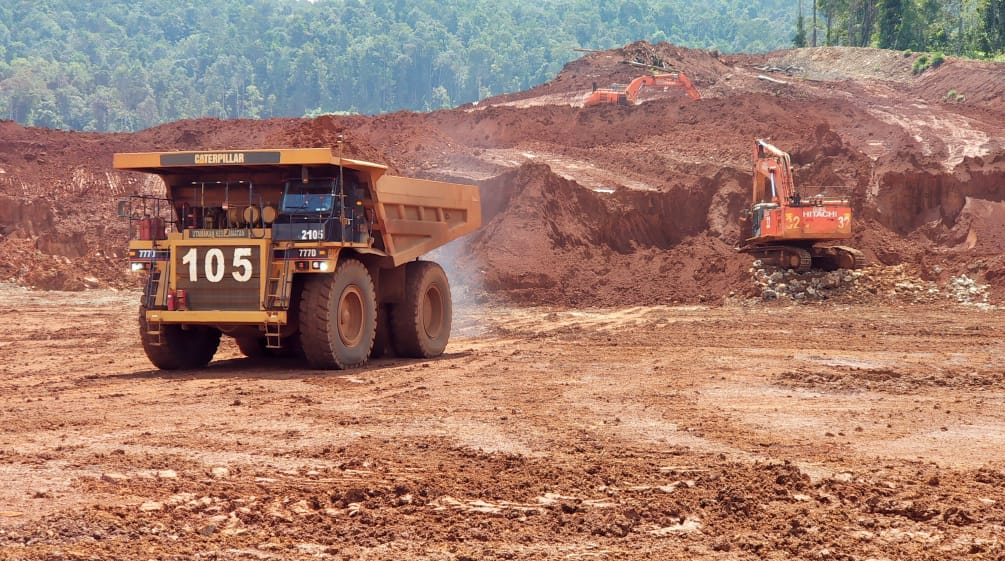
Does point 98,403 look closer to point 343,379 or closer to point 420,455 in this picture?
point 343,379

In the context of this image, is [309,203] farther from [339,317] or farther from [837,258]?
[837,258]

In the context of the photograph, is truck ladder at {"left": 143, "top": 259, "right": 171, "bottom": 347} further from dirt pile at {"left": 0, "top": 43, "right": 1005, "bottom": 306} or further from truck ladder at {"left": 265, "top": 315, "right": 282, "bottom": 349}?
dirt pile at {"left": 0, "top": 43, "right": 1005, "bottom": 306}

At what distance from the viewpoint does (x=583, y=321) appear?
23.4m

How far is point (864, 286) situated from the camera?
85.5 feet

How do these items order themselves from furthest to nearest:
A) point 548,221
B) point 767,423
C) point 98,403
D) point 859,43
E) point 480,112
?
point 859,43, point 480,112, point 548,221, point 98,403, point 767,423

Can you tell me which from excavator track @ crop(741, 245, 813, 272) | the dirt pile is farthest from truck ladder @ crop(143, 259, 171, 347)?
excavator track @ crop(741, 245, 813, 272)

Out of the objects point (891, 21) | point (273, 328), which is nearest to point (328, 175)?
point (273, 328)

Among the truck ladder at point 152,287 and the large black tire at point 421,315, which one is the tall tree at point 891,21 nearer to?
the large black tire at point 421,315

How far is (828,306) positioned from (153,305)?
16.1 meters

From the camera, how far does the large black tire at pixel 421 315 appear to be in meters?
16.4

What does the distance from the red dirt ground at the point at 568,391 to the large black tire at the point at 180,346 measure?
39 cm

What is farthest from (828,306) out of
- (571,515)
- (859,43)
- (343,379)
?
(859,43)

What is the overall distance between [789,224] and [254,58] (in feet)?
483

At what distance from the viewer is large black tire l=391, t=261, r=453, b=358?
1641cm
